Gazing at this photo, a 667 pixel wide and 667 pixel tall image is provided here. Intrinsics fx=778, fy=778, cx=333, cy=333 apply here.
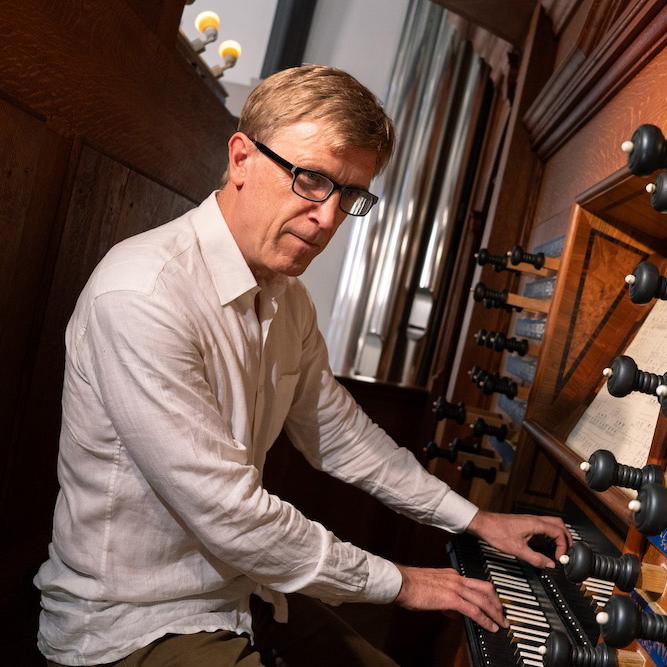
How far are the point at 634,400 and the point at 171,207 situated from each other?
140cm

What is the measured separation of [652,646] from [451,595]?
42 cm

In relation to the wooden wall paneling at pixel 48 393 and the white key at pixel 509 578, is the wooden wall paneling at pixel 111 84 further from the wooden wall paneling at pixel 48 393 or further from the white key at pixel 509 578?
the white key at pixel 509 578

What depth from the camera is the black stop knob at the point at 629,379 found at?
1075 mm

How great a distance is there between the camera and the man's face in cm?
147

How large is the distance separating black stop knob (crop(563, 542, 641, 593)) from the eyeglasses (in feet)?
2.47

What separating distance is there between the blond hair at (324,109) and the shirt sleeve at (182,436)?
17.2 inches

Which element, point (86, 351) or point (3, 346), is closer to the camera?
point (86, 351)

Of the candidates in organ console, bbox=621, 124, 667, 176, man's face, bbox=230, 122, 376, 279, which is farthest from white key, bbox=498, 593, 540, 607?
organ console, bbox=621, 124, 667, 176

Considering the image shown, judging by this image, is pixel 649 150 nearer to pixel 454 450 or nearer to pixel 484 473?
A: pixel 484 473

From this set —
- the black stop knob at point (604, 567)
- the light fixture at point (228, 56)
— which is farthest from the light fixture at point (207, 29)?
the black stop knob at point (604, 567)

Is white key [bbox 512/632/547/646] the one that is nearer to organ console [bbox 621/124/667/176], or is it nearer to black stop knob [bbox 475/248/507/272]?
organ console [bbox 621/124/667/176]

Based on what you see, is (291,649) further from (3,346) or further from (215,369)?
(3,346)

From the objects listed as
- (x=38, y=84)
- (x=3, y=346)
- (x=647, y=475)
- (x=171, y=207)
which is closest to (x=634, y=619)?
(x=647, y=475)

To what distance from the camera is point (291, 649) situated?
171cm
